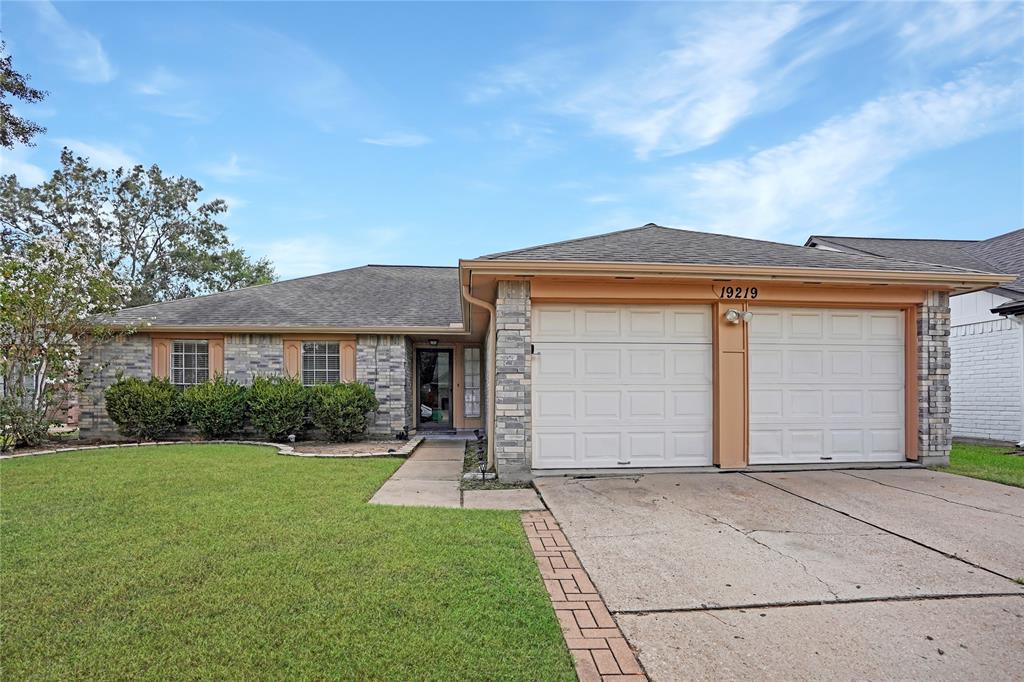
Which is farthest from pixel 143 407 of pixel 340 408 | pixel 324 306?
pixel 324 306

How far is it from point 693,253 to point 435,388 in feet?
29.6

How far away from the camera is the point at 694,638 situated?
2.71 meters

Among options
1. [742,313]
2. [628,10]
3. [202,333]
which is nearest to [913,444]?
[742,313]

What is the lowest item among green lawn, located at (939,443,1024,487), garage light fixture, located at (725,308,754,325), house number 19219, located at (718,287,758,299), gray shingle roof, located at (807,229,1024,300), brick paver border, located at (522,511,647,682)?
green lawn, located at (939,443,1024,487)

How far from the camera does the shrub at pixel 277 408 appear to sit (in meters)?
11.2

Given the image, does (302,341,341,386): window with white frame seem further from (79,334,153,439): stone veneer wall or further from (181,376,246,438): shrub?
(79,334,153,439): stone veneer wall

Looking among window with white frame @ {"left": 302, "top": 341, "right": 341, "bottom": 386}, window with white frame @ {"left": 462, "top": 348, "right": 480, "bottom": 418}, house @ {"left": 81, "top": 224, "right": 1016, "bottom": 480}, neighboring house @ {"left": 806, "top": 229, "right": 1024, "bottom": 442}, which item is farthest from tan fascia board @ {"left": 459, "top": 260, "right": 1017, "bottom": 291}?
window with white frame @ {"left": 462, "top": 348, "right": 480, "bottom": 418}

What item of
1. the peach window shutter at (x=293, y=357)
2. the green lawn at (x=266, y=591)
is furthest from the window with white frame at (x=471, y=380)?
the green lawn at (x=266, y=591)

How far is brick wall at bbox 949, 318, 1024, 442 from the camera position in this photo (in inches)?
413

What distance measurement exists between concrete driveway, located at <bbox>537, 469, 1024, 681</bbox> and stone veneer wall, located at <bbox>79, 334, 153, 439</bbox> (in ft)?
34.5

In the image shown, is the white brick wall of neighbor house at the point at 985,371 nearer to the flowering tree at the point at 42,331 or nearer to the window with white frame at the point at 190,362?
the window with white frame at the point at 190,362

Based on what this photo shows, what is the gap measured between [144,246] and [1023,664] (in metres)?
31.0

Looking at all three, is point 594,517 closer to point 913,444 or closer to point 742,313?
point 742,313

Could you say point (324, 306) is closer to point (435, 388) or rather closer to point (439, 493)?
point (435, 388)
